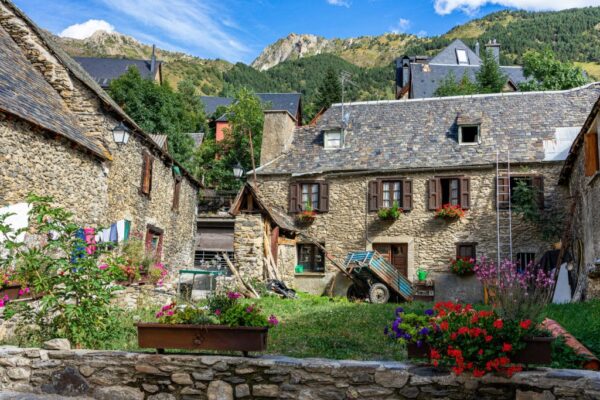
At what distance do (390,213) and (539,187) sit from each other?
5.29 meters

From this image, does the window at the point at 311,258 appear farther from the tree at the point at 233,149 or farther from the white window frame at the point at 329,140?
the tree at the point at 233,149

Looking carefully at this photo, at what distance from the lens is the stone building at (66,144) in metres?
10.5

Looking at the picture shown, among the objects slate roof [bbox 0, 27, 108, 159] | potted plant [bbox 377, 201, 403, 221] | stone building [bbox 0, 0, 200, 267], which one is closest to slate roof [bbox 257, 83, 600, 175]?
potted plant [bbox 377, 201, 403, 221]

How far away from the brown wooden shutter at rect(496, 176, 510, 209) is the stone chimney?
8.70m

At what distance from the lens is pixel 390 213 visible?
65.4 feet

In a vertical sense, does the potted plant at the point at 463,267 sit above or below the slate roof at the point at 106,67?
below

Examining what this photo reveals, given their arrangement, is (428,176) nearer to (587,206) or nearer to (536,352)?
(587,206)

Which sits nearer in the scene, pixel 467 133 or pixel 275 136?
pixel 467 133

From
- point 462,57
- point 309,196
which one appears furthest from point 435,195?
point 462,57

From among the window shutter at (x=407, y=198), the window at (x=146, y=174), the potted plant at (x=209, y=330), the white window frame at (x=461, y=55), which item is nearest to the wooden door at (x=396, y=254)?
the window shutter at (x=407, y=198)

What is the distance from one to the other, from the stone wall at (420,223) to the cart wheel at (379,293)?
2.60 meters

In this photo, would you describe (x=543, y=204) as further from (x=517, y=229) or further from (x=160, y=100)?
(x=160, y=100)

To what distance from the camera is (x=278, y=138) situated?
73.9ft

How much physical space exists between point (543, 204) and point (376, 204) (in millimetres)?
5886
